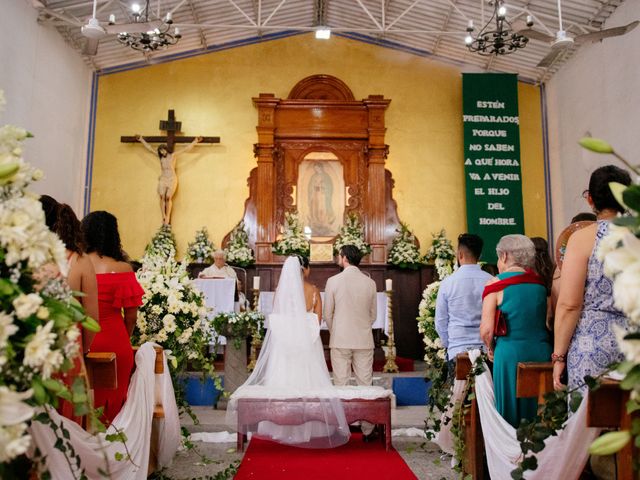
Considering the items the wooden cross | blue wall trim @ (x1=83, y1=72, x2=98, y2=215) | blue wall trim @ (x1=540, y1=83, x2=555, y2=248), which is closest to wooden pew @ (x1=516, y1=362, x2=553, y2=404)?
blue wall trim @ (x1=540, y1=83, x2=555, y2=248)

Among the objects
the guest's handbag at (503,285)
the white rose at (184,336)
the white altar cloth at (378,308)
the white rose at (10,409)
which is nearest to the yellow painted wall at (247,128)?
the white altar cloth at (378,308)

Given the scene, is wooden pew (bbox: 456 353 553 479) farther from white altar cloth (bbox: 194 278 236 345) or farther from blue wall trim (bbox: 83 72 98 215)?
blue wall trim (bbox: 83 72 98 215)

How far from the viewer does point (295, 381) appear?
517 centimetres

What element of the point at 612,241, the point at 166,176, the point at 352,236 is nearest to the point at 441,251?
the point at 352,236

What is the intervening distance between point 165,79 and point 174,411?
8.40 m

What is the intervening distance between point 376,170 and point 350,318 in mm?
5673

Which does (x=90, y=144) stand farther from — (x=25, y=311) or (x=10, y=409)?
(x=10, y=409)

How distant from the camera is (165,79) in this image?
11.4 m

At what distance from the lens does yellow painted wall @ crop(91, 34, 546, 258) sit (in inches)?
434

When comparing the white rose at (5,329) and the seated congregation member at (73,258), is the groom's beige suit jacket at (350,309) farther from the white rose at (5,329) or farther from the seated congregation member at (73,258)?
the white rose at (5,329)

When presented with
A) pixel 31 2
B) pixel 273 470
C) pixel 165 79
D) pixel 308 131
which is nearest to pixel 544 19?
pixel 308 131

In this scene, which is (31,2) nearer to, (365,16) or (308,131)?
(308,131)

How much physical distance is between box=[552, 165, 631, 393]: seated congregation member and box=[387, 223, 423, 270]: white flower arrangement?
756 centimetres

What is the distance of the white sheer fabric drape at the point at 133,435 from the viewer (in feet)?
7.31
